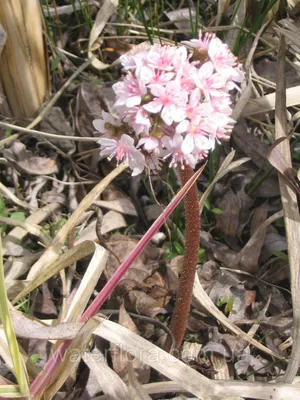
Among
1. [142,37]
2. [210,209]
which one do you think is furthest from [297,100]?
[142,37]

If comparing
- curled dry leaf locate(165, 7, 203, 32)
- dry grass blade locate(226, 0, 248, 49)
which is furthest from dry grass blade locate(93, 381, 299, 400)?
curled dry leaf locate(165, 7, 203, 32)

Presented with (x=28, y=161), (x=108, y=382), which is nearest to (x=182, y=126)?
(x=108, y=382)

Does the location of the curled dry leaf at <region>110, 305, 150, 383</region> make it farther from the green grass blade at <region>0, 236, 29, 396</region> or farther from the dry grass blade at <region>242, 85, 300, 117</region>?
the dry grass blade at <region>242, 85, 300, 117</region>

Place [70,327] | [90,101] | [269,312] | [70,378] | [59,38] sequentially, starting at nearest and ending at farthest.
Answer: [70,327] → [70,378] → [269,312] → [90,101] → [59,38]

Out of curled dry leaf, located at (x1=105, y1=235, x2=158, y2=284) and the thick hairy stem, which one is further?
curled dry leaf, located at (x1=105, y1=235, x2=158, y2=284)

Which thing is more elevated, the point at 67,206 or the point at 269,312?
the point at 67,206

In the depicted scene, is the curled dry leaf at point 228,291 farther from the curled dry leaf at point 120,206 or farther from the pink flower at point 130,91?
the pink flower at point 130,91

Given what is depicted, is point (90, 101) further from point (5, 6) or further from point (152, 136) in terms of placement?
point (152, 136)
